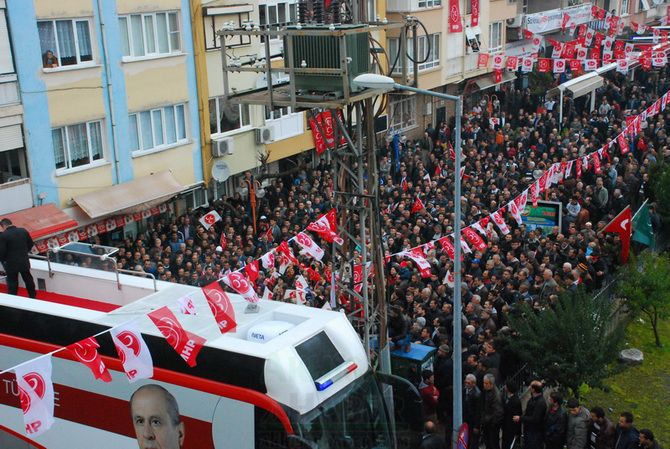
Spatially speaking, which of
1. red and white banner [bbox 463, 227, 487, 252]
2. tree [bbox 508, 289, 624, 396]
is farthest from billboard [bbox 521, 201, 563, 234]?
tree [bbox 508, 289, 624, 396]

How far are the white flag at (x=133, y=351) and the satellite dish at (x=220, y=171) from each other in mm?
16432

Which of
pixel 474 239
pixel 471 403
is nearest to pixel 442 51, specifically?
pixel 474 239

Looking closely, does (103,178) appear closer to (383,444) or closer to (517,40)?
(383,444)

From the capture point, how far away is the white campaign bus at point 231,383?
28.9 ft

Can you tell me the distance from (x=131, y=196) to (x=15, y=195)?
323 centimetres

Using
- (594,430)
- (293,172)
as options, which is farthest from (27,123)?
(594,430)

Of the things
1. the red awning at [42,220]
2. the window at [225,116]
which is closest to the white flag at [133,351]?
the red awning at [42,220]

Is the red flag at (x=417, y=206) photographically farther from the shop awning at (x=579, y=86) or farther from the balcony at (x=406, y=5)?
the shop awning at (x=579, y=86)

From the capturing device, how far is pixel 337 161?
41.2 feet

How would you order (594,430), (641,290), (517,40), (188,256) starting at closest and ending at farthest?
(594,430), (641,290), (188,256), (517,40)

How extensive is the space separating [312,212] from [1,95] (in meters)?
8.23

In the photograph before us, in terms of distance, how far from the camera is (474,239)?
18.5 m

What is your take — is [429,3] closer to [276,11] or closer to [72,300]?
[276,11]

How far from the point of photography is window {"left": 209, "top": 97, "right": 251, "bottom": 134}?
25922 millimetres
